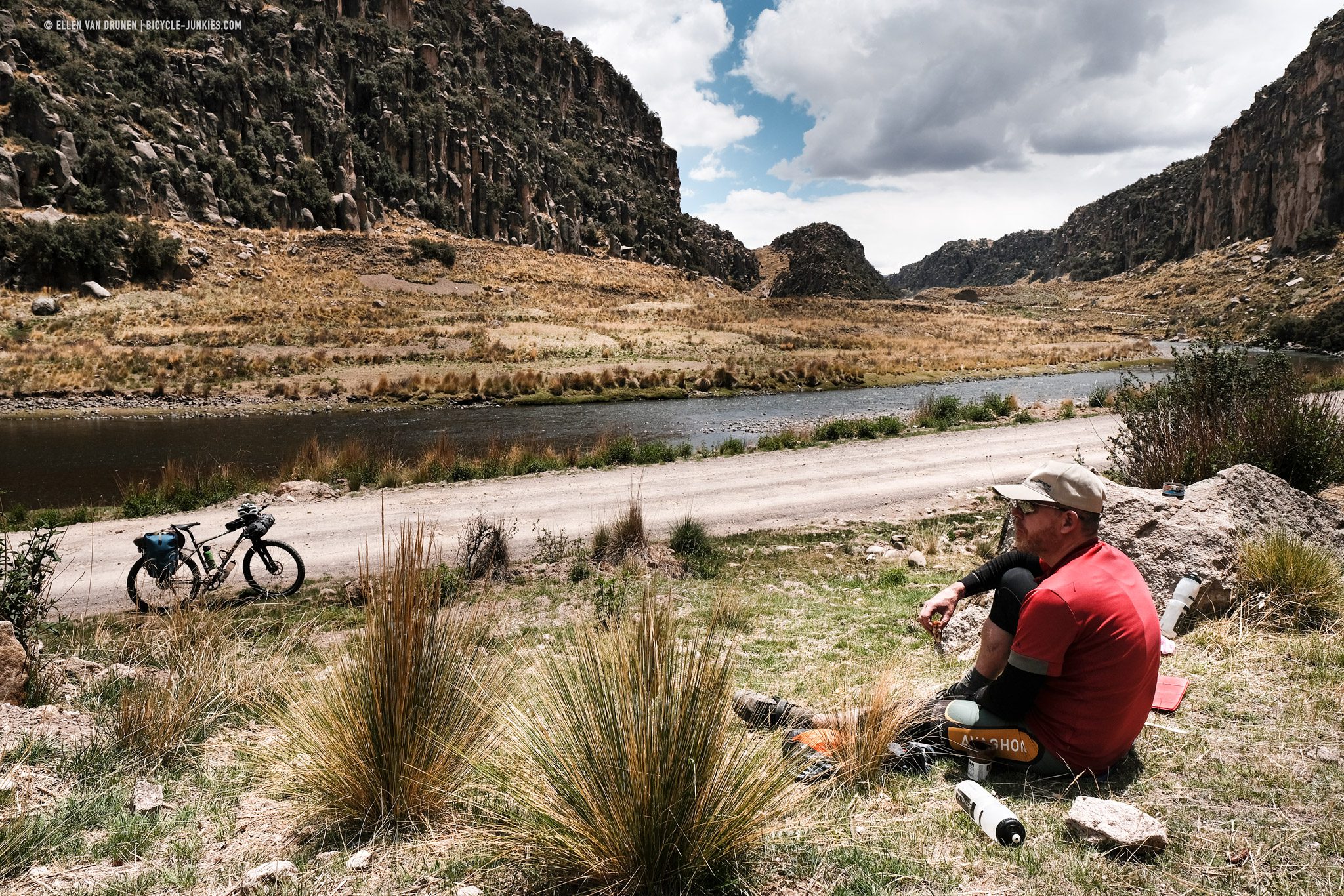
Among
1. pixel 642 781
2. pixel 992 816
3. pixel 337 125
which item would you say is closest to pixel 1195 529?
pixel 992 816

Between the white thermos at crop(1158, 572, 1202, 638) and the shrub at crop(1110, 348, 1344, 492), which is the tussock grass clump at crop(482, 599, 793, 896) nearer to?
the white thermos at crop(1158, 572, 1202, 638)

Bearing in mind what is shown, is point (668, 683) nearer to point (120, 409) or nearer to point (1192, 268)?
point (120, 409)

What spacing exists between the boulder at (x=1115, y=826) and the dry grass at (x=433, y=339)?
31.0m

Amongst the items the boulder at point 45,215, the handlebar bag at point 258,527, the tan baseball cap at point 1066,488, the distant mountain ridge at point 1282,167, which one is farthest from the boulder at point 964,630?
the distant mountain ridge at point 1282,167

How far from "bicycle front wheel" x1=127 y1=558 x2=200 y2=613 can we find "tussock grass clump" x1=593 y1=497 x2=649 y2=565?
4.91m

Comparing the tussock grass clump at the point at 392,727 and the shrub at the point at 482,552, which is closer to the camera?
the tussock grass clump at the point at 392,727

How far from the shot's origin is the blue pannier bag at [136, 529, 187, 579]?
8.03 meters

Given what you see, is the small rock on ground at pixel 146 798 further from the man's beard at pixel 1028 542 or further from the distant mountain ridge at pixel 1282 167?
the distant mountain ridge at pixel 1282 167

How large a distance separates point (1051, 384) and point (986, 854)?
137 ft

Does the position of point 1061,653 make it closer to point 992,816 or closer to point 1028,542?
point 1028,542

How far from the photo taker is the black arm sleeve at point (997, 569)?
3941 millimetres

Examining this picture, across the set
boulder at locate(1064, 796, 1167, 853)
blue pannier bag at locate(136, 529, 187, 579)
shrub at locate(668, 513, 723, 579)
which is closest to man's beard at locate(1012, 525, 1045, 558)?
boulder at locate(1064, 796, 1167, 853)

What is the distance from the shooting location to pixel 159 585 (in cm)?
757

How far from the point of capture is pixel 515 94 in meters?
138
